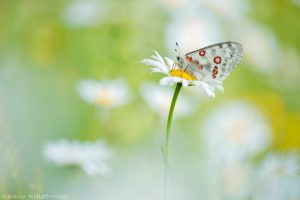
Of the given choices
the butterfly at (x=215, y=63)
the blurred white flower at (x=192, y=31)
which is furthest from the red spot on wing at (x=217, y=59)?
the blurred white flower at (x=192, y=31)

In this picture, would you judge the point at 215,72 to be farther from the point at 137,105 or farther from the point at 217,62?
the point at 137,105

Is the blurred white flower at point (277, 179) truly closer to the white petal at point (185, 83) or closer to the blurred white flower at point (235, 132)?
the blurred white flower at point (235, 132)

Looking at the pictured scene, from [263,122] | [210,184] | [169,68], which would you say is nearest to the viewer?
[169,68]

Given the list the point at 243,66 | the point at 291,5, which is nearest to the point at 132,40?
the point at 243,66

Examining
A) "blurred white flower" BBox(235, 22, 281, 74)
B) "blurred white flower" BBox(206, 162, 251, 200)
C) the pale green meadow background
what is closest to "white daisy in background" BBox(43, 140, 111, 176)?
the pale green meadow background

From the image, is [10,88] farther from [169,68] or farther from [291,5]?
[291,5]

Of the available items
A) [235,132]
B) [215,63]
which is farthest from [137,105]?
[215,63]
